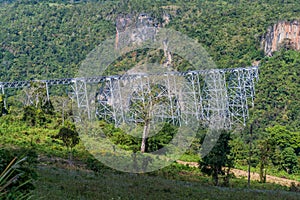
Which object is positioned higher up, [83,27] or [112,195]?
[83,27]

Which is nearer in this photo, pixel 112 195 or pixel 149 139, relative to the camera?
pixel 112 195

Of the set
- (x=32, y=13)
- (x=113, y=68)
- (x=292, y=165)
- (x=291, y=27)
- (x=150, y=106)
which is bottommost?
(x=292, y=165)

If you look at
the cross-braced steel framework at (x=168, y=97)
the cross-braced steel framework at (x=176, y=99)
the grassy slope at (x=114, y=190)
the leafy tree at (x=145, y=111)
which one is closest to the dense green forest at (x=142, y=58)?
the grassy slope at (x=114, y=190)

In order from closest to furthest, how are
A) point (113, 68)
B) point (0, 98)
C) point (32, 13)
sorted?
point (0, 98)
point (113, 68)
point (32, 13)

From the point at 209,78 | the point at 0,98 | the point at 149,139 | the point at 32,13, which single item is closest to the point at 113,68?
the point at 209,78

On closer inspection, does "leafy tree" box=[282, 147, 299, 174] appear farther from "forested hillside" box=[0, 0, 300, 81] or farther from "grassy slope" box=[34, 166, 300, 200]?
"forested hillside" box=[0, 0, 300, 81]

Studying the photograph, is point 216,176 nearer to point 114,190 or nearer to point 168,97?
point 114,190

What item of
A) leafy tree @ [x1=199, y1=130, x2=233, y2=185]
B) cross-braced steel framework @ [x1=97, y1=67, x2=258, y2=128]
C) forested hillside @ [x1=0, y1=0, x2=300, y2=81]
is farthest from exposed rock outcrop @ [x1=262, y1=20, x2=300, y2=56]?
leafy tree @ [x1=199, y1=130, x2=233, y2=185]

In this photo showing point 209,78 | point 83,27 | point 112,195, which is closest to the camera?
point 112,195

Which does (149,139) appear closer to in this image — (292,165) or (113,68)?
(292,165)
